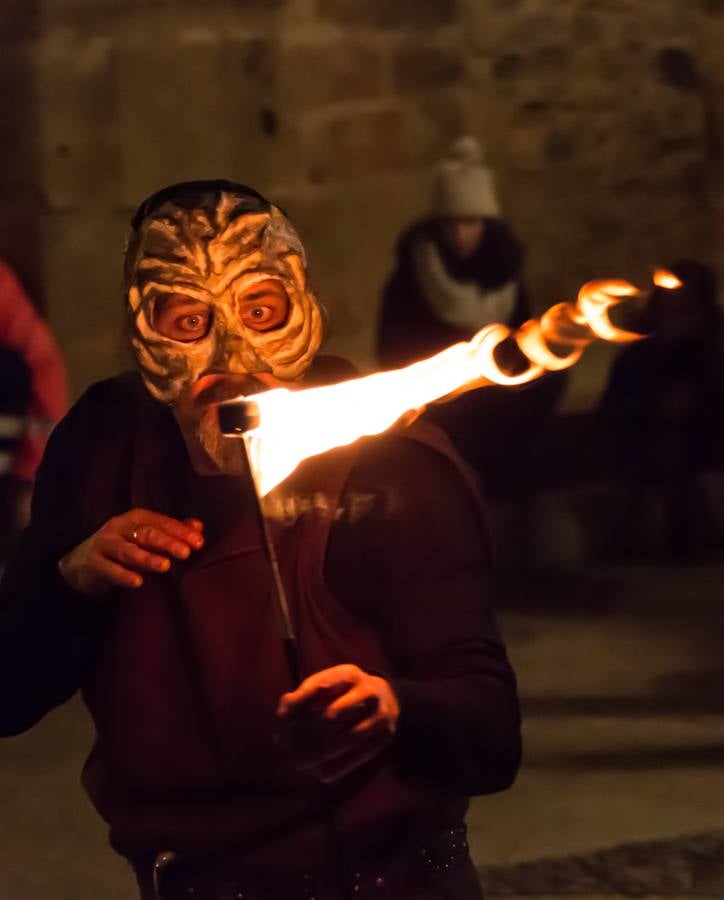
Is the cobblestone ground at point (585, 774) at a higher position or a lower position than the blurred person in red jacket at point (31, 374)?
lower

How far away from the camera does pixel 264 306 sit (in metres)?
1.94

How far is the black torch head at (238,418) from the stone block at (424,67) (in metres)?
4.94

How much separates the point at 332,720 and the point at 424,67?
503 centimetres

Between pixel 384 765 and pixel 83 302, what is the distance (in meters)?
4.29

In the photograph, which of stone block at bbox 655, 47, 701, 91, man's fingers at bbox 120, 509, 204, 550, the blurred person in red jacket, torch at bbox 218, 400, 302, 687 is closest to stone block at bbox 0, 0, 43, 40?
the blurred person in red jacket

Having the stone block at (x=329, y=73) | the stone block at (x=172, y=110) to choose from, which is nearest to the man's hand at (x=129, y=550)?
the stone block at (x=172, y=110)

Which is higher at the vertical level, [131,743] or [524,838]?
[131,743]

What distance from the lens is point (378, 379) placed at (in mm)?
1808

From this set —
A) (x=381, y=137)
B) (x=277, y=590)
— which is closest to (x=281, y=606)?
(x=277, y=590)

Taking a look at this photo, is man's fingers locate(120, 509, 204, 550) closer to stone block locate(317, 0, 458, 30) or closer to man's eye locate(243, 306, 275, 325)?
man's eye locate(243, 306, 275, 325)

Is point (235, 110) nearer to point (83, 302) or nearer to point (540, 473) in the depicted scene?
point (83, 302)

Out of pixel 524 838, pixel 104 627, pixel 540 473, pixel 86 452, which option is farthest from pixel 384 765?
pixel 540 473

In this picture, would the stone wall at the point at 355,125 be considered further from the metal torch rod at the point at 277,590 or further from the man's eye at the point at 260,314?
the metal torch rod at the point at 277,590

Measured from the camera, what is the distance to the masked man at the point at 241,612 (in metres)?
1.86
